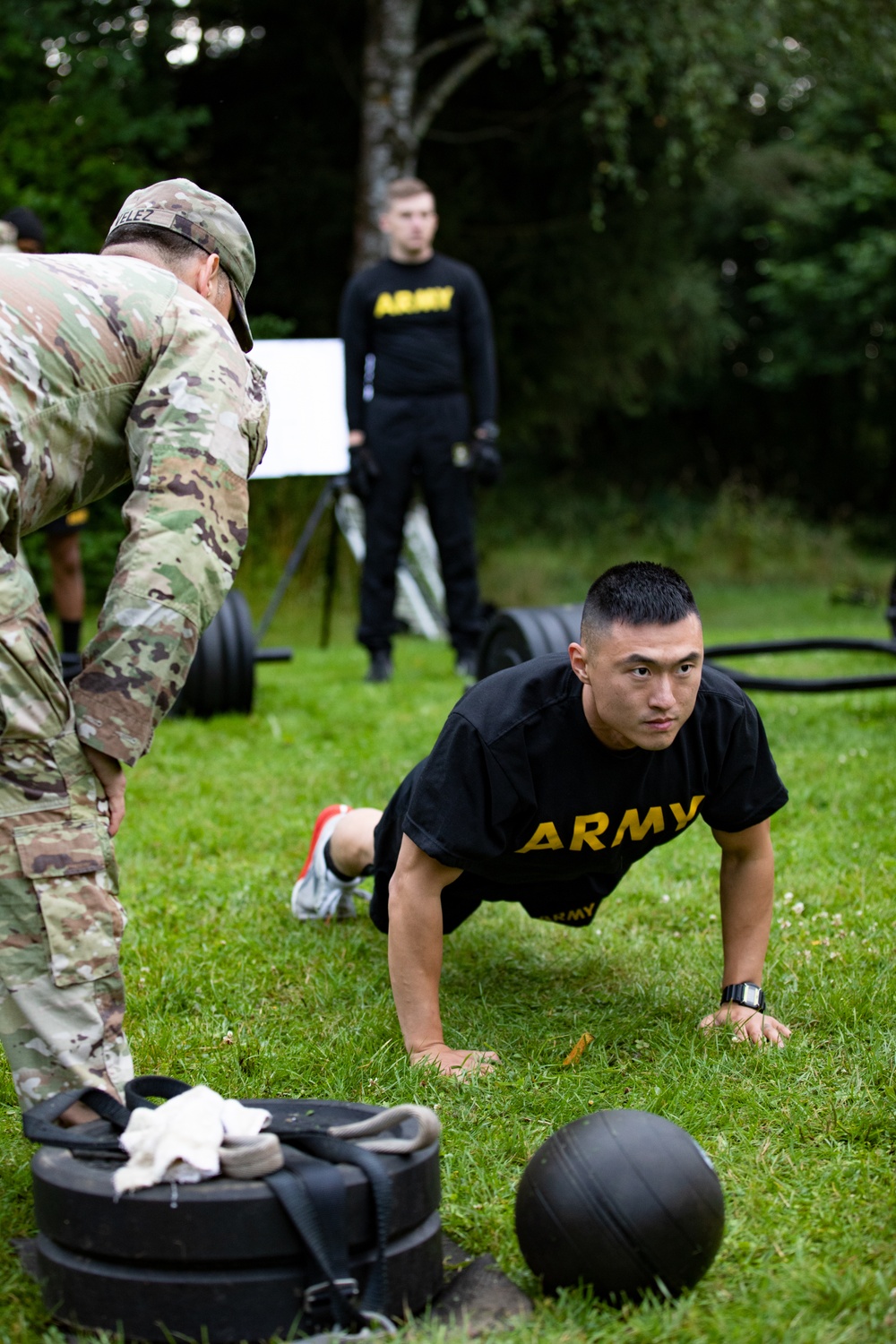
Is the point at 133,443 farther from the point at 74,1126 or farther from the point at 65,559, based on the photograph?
the point at 65,559

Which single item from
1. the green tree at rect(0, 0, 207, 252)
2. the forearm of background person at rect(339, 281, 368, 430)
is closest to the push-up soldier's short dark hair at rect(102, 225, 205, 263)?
the forearm of background person at rect(339, 281, 368, 430)

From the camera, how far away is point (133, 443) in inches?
94.1

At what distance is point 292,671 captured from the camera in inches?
371

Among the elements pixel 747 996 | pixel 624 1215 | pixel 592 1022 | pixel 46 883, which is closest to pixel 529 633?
pixel 592 1022

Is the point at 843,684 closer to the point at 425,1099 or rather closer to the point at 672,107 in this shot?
the point at 425,1099

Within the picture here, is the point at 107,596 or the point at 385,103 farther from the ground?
the point at 385,103

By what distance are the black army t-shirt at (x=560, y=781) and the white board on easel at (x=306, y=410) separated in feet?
25.2

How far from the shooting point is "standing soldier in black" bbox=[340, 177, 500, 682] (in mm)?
8359

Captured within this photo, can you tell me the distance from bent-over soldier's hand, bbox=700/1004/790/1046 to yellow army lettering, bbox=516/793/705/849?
1.53ft

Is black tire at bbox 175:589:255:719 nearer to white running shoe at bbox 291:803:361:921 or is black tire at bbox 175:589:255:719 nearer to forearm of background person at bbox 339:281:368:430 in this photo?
forearm of background person at bbox 339:281:368:430

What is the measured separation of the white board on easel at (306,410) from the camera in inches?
417

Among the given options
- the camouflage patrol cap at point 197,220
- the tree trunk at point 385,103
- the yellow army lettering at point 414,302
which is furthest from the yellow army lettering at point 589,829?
the tree trunk at point 385,103

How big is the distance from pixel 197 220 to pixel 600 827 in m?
1.54

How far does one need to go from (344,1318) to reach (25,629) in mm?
1172
